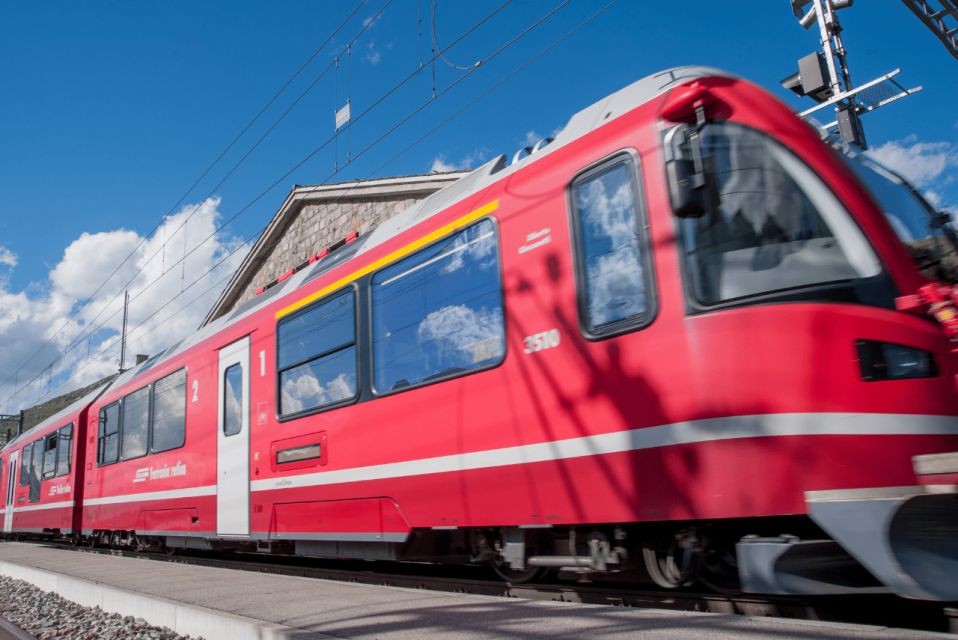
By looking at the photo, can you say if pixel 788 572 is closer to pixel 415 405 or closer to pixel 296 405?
pixel 415 405

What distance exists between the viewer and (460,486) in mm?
5227

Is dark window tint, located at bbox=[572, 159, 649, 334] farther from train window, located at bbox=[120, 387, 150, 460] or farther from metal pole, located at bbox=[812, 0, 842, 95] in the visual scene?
train window, located at bbox=[120, 387, 150, 460]

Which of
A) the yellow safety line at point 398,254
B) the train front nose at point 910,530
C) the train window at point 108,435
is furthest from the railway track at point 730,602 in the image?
the train window at point 108,435

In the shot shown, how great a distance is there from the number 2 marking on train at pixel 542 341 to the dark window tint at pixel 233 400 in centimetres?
454

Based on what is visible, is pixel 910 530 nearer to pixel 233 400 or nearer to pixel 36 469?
pixel 233 400

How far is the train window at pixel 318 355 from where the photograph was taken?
21.5ft

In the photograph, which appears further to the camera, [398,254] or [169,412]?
[169,412]

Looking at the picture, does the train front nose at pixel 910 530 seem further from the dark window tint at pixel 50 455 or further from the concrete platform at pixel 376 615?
the dark window tint at pixel 50 455

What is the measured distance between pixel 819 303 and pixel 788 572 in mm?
1348

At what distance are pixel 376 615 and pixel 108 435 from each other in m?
10.3

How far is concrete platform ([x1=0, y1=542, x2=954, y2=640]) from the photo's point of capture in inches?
128

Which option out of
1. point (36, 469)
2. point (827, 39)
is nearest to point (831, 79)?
point (827, 39)

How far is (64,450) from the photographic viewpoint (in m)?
15.1

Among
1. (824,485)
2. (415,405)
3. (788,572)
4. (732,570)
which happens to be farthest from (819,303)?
(415,405)
